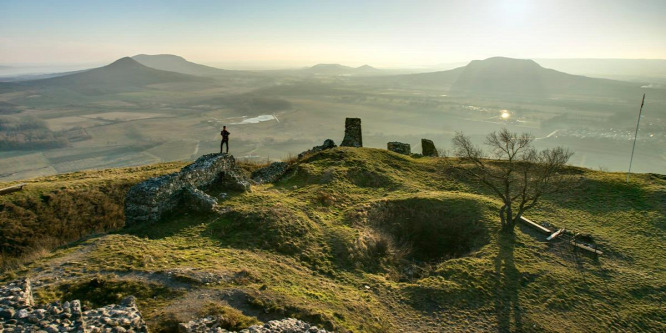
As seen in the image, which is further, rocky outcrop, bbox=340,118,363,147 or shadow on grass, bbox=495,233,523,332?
rocky outcrop, bbox=340,118,363,147

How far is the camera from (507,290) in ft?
40.9

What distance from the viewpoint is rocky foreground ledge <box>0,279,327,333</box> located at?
683 centimetres

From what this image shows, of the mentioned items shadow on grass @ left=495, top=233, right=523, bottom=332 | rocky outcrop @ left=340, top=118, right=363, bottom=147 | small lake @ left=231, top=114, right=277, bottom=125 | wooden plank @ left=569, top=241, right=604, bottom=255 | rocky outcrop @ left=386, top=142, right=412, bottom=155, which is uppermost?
rocky outcrop @ left=340, top=118, right=363, bottom=147

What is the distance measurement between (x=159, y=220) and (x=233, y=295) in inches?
289

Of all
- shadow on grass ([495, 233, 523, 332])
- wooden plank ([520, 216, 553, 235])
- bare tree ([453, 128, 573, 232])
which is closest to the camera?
shadow on grass ([495, 233, 523, 332])

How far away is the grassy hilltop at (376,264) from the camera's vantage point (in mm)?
9836

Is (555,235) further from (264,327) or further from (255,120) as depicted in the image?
(255,120)

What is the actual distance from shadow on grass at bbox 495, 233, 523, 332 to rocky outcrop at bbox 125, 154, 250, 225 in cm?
1314

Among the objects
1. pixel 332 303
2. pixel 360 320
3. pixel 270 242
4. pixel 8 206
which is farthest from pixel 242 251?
pixel 8 206

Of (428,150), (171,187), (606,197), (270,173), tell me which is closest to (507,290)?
(606,197)

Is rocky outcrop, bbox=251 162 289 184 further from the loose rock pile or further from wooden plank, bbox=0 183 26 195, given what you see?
the loose rock pile

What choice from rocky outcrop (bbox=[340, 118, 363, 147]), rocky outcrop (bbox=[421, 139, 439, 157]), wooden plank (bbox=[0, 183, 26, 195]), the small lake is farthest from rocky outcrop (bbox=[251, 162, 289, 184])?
the small lake

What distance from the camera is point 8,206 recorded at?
1656cm

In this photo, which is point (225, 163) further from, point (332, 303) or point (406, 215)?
point (332, 303)
